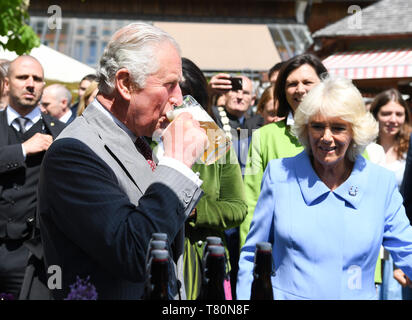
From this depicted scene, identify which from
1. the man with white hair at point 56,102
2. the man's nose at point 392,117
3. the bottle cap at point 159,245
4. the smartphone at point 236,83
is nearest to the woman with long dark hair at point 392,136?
the man's nose at point 392,117

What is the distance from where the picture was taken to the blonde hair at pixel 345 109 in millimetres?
3166

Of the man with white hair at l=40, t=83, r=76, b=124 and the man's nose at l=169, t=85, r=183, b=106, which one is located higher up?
the man with white hair at l=40, t=83, r=76, b=124

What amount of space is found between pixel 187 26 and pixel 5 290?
18931 millimetres

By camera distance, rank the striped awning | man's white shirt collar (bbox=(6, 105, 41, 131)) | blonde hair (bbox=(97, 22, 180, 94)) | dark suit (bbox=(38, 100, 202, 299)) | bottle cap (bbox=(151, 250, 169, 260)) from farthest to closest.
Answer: the striped awning, man's white shirt collar (bbox=(6, 105, 41, 131)), blonde hair (bbox=(97, 22, 180, 94)), dark suit (bbox=(38, 100, 202, 299)), bottle cap (bbox=(151, 250, 169, 260))

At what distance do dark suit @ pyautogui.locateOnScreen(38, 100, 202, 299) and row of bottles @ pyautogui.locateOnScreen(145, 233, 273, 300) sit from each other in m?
0.17

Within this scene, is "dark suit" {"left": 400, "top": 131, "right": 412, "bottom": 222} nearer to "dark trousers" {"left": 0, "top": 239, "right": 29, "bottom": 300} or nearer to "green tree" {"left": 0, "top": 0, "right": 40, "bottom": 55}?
"dark trousers" {"left": 0, "top": 239, "right": 29, "bottom": 300}

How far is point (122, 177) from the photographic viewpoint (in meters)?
2.00

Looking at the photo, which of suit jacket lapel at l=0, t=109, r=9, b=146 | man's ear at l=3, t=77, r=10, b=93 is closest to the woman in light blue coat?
suit jacket lapel at l=0, t=109, r=9, b=146

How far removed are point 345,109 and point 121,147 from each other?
4.88 feet

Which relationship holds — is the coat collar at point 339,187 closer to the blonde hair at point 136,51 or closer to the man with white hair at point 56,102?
the blonde hair at point 136,51

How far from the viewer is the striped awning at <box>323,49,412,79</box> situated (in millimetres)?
14716

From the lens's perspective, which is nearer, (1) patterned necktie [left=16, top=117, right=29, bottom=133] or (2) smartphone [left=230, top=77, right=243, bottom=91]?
(1) patterned necktie [left=16, top=117, right=29, bottom=133]

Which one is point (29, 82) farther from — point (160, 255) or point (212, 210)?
point (160, 255)
